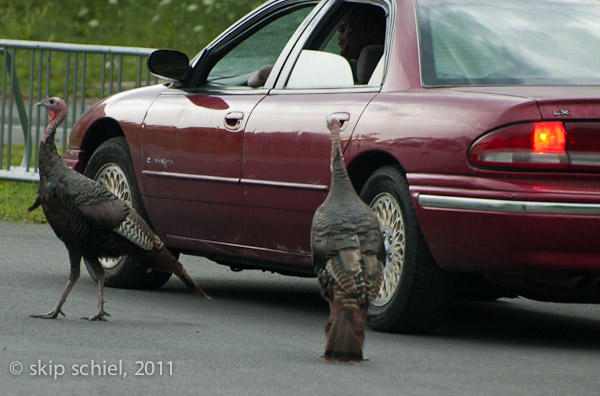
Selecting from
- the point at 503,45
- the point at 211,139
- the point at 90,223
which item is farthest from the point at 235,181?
the point at 503,45

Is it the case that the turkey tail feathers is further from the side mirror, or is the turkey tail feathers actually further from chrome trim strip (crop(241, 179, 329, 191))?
the side mirror

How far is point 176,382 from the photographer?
208 inches

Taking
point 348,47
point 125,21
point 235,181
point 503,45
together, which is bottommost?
point 125,21

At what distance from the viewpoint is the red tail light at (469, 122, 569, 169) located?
6.00 metres

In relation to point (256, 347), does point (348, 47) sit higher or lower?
higher

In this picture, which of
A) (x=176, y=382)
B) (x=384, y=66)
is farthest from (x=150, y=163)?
(x=176, y=382)

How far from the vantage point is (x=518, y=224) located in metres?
6.00

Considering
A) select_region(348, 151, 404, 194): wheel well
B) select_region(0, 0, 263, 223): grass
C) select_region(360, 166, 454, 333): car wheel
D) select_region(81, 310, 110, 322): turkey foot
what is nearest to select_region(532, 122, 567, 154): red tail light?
select_region(360, 166, 454, 333): car wheel

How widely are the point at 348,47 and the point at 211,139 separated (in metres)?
0.89

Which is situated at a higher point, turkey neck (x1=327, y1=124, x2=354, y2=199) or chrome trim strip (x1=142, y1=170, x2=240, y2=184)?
turkey neck (x1=327, y1=124, x2=354, y2=199)

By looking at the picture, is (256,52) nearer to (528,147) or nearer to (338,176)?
(338,176)

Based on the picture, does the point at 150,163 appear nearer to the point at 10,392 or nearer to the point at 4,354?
the point at 4,354

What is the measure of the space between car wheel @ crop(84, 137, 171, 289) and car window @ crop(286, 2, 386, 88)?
139cm

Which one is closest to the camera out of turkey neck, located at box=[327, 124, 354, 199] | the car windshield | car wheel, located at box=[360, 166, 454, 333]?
turkey neck, located at box=[327, 124, 354, 199]
